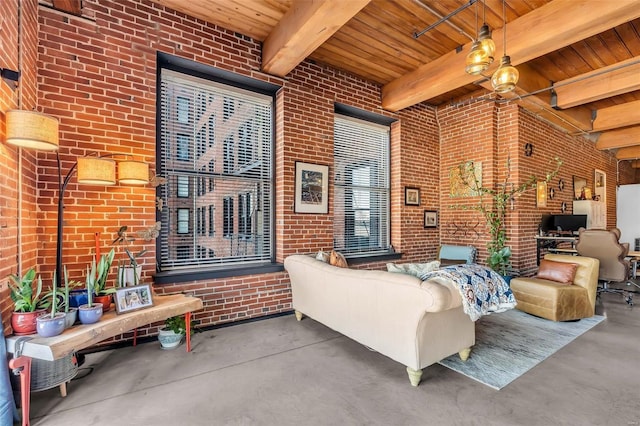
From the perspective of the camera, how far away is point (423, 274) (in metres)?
2.35

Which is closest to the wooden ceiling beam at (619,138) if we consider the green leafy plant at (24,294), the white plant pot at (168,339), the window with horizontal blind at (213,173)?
the window with horizontal blind at (213,173)

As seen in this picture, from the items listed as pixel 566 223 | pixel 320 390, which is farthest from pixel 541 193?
pixel 320 390

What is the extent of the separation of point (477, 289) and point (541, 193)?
4.39 m

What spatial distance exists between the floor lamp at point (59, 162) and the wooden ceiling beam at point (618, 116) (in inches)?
307

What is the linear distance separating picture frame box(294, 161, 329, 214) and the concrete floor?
5.99 feet

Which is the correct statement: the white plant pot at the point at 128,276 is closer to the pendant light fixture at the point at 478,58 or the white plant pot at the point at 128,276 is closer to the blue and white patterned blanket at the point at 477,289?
the blue and white patterned blanket at the point at 477,289

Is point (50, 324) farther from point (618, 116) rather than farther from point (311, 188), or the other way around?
point (618, 116)

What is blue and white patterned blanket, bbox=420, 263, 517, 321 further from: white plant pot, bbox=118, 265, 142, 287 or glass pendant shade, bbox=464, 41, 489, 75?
white plant pot, bbox=118, 265, 142, 287

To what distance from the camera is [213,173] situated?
357 centimetres

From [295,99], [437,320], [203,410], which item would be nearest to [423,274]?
[437,320]

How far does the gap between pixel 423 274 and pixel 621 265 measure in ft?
12.8

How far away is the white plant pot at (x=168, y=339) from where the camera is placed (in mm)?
2834

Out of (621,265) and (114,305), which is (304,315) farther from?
(621,265)

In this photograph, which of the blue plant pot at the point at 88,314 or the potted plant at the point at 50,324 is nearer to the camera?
the potted plant at the point at 50,324
